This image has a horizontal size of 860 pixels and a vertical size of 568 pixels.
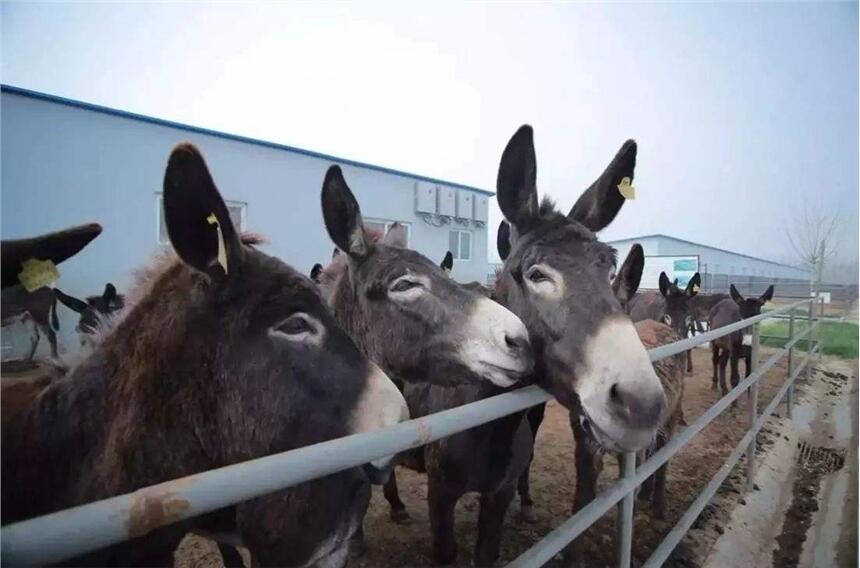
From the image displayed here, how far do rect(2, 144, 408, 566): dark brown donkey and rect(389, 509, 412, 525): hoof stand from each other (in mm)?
2210

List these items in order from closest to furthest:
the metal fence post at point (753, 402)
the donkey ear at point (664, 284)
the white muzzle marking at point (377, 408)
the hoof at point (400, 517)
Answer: the white muzzle marking at point (377, 408) → the hoof at point (400, 517) → the metal fence post at point (753, 402) → the donkey ear at point (664, 284)

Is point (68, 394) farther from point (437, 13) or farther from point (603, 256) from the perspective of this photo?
point (437, 13)

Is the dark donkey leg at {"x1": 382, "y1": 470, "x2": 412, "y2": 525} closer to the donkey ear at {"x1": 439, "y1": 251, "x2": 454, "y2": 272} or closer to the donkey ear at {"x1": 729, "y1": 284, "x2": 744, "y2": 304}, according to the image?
Answer: the donkey ear at {"x1": 439, "y1": 251, "x2": 454, "y2": 272}

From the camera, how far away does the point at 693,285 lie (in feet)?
15.9

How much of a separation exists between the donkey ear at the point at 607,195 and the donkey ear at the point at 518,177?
1.15ft

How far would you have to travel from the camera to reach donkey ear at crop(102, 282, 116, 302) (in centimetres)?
169

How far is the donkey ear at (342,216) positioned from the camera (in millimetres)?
1955

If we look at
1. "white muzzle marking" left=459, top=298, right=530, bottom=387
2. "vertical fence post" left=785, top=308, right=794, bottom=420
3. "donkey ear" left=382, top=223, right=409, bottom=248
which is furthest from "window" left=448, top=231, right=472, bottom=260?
"vertical fence post" left=785, top=308, right=794, bottom=420

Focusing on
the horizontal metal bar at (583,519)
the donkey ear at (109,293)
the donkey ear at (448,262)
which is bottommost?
the horizontal metal bar at (583,519)

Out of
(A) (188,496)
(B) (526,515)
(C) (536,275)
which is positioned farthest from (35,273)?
(B) (526,515)

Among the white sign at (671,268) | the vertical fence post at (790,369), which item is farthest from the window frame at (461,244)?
the vertical fence post at (790,369)

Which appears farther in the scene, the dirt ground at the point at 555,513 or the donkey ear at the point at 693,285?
the donkey ear at the point at 693,285

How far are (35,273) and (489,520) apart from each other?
2268mm

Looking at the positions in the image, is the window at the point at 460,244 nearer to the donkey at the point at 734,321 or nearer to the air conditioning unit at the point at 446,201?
the air conditioning unit at the point at 446,201
